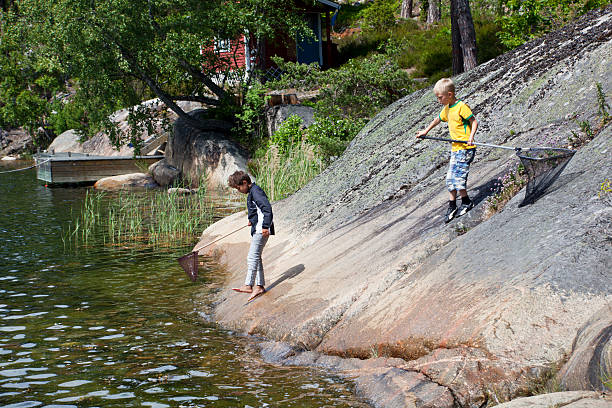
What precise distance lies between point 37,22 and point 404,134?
15.6m

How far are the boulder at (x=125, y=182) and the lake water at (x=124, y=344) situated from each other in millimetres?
11711

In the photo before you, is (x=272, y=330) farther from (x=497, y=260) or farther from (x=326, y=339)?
(x=497, y=260)

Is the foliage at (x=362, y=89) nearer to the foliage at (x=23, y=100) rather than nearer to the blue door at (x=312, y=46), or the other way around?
the blue door at (x=312, y=46)

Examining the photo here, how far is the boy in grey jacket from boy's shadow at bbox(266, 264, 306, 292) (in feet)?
0.47

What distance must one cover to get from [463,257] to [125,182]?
2028 centimetres

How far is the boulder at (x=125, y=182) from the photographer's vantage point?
25234 mm

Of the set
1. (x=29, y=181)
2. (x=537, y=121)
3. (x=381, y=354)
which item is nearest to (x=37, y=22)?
(x=29, y=181)

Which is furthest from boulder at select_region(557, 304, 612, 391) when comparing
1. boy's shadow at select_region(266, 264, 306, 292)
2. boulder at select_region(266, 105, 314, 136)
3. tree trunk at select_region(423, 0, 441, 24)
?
tree trunk at select_region(423, 0, 441, 24)

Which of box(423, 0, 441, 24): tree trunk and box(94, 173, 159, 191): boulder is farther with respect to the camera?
box(423, 0, 441, 24): tree trunk

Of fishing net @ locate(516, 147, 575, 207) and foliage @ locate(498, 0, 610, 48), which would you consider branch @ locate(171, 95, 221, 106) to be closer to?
foliage @ locate(498, 0, 610, 48)

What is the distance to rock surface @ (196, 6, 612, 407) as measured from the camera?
5.65 meters

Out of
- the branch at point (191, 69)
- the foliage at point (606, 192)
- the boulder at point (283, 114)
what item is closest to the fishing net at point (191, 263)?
the foliage at point (606, 192)

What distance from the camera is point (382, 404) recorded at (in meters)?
5.82

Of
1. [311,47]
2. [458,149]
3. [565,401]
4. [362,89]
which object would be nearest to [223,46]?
[362,89]
